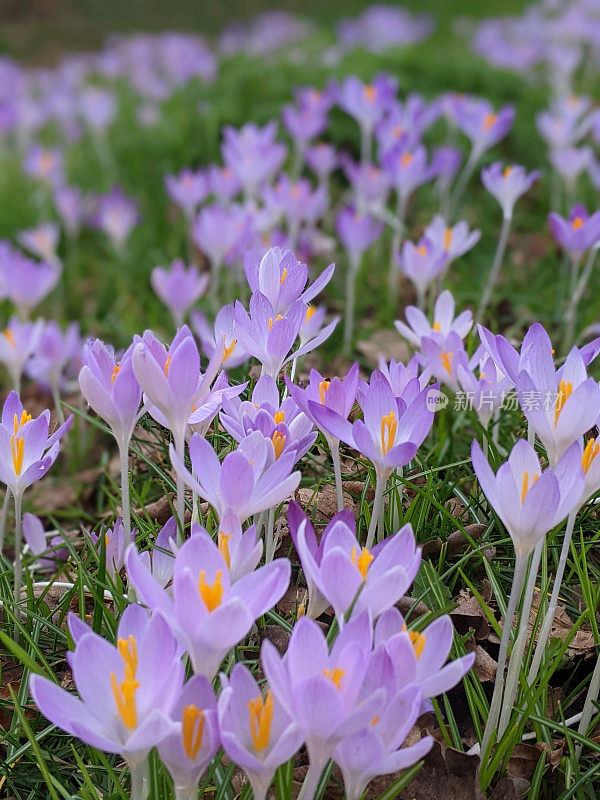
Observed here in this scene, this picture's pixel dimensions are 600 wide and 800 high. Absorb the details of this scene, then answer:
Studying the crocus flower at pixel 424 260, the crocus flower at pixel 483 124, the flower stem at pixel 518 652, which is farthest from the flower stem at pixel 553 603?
the crocus flower at pixel 483 124

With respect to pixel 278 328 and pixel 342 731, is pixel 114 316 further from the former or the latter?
pixel 342 731

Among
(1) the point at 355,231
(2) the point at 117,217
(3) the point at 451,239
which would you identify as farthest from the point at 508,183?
(2) the point at 117,217

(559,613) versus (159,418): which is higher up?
(159,418)

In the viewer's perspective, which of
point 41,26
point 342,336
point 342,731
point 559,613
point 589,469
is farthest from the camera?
point 41,26

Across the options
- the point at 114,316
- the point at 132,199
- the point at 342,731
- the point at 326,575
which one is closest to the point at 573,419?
the point at 326,575

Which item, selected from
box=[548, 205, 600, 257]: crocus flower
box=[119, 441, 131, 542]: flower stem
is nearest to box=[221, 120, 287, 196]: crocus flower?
box=[548, 205, 600, 257]: crocus flower

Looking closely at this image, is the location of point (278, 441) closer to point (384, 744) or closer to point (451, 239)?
point (384, 744)

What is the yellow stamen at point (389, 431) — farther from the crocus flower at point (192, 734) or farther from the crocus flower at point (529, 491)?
the crocus flower at point (192, 734)
